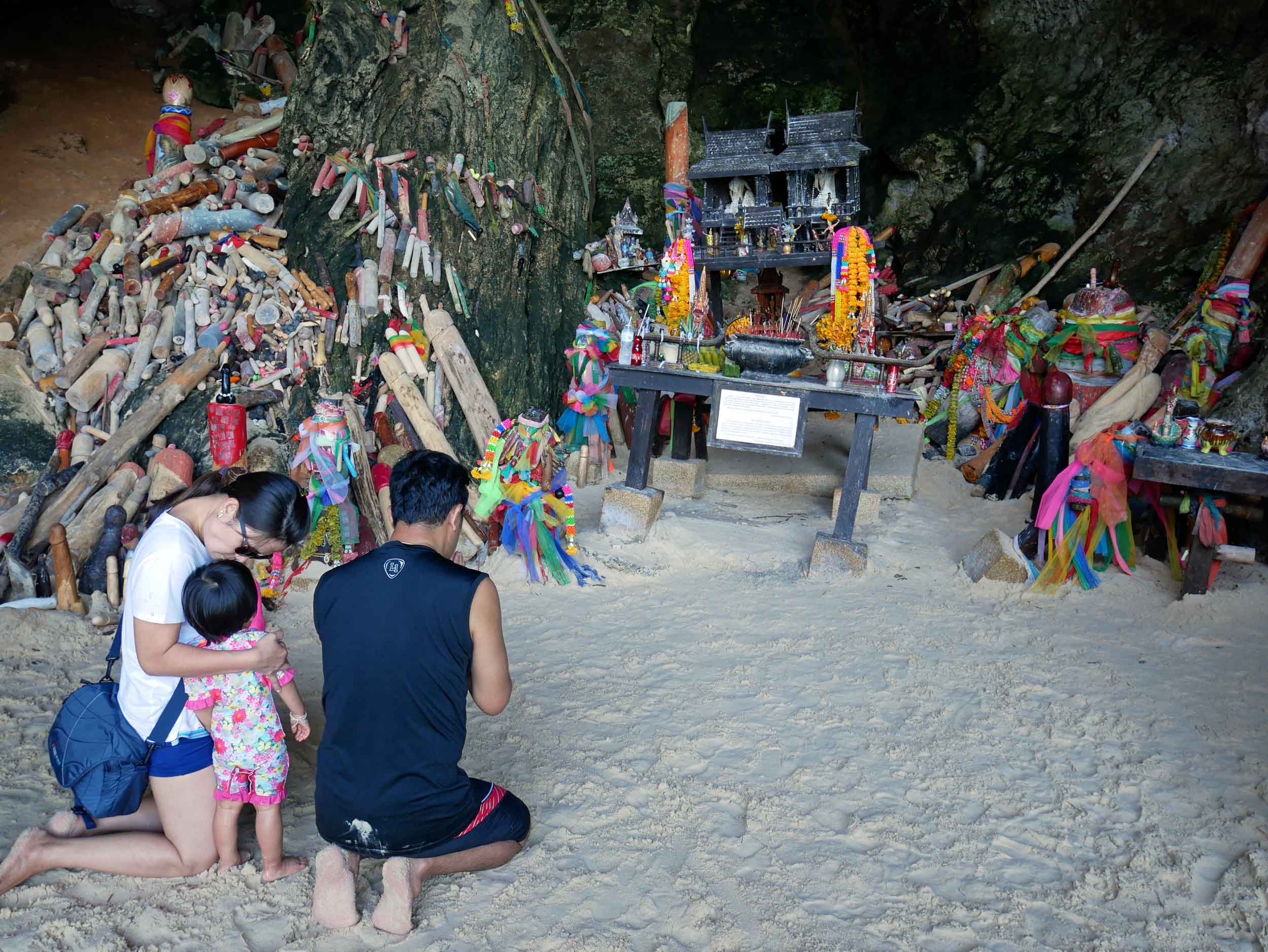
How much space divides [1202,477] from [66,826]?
17.8ft

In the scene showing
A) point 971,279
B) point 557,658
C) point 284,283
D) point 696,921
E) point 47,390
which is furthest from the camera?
point 971,279

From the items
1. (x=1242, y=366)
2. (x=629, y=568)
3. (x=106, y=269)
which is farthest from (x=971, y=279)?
(x=106, y=269)

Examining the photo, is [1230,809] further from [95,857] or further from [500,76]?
[500,76]

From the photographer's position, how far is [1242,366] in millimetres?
6570

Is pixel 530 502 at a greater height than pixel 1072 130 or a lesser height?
lesser

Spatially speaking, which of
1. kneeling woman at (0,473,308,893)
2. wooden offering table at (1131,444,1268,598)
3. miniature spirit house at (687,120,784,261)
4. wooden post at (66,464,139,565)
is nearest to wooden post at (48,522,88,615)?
wooden post at (66,464,139,565)

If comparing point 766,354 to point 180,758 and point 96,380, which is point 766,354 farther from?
point 96,380

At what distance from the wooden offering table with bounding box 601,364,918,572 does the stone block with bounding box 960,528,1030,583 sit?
68 cm

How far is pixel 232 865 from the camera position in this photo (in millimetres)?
2488

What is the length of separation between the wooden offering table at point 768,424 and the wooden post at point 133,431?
2.94 meters

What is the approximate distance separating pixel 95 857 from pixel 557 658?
6.96ft

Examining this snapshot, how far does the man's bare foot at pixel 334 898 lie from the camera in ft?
7.41

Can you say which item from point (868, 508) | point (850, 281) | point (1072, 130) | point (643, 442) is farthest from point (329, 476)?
point (1072, 130)

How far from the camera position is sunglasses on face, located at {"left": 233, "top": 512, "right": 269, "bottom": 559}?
2430 mm
